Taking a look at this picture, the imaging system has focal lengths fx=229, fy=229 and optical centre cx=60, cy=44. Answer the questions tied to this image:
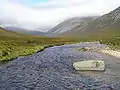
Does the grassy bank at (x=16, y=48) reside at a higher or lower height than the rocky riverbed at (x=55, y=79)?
higher

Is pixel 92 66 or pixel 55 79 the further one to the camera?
pixel 92 66

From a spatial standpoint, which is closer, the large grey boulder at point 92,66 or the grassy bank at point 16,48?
the large grey boulder at point 92,66

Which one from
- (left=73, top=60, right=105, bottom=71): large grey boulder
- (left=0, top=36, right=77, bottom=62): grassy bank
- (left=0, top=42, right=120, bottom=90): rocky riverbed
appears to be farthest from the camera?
(left=0, top=36, right=77, bottom=62): grassy bank

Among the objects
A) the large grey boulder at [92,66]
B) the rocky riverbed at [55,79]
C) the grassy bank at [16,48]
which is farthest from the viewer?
the grassy bank at [16,48]

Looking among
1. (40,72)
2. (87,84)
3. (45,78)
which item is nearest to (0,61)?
(40,72)

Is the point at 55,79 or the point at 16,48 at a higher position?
the point at 16,48

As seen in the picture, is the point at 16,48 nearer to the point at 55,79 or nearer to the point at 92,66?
the point at 92,66

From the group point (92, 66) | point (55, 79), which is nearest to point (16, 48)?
point (92, 66)

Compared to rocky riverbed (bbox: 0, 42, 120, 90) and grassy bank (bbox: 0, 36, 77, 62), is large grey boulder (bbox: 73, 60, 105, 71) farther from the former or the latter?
grassy bank (bbox: 0, 36, 77, 62)

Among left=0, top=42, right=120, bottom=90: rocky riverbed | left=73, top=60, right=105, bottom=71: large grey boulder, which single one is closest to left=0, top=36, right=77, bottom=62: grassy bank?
left=0, top=42, right=120, bottom=90: rocky riverbed

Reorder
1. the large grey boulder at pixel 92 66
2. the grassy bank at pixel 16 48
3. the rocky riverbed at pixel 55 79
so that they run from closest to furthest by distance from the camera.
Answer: the rocky riverbed at pixel 55 79
the large grey boulder at pixel 92 66
the grassy bank at pixel 16 48

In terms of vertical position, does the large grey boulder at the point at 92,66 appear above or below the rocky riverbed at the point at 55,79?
above

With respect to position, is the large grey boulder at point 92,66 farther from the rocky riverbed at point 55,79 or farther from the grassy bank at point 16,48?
the grassy bank at point 16,48

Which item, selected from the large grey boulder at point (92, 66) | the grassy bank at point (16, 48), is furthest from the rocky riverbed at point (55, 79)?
the grassy bank at point (16, 48)
